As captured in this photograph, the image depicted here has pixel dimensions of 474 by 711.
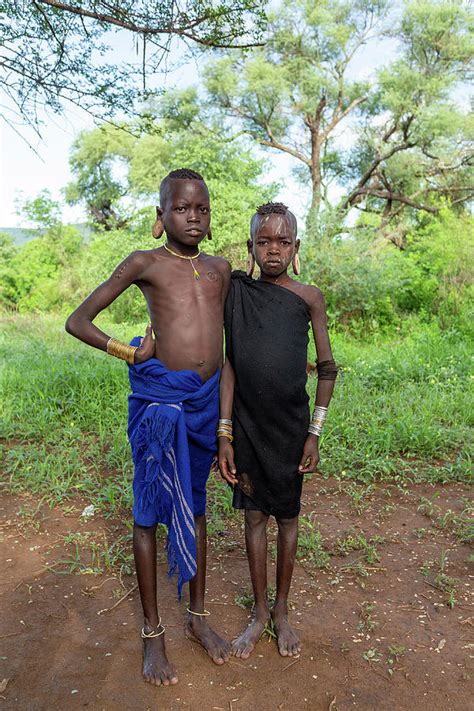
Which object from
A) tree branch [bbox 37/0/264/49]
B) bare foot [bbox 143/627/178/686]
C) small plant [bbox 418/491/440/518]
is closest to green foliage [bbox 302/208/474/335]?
tree branch [bbox 37/0/264/49]

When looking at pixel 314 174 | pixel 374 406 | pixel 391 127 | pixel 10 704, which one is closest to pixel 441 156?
pixel 391 127

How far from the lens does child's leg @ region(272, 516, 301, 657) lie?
7.30 feet

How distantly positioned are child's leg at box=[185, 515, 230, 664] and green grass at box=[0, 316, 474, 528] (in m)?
0.91

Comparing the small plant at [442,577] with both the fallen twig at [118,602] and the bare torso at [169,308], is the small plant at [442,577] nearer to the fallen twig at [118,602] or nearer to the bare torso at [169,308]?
the fallen twig at [118,602]

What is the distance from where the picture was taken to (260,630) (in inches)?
89.8

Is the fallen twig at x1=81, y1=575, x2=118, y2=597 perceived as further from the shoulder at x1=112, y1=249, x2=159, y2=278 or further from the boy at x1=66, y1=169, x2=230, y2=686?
the shoulder at x1=112, y1=249, x2=159, y2=278

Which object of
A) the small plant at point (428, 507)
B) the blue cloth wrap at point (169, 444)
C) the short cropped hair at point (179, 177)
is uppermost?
the short cropped hair at point (179, 177)

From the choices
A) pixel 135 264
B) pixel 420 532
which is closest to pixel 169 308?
pixel 135 264

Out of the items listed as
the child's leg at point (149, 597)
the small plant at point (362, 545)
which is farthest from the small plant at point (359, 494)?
the child's leg at point (149, 597)

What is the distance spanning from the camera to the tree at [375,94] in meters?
16.2

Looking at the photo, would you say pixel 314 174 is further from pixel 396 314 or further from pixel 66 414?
pixel 66 414

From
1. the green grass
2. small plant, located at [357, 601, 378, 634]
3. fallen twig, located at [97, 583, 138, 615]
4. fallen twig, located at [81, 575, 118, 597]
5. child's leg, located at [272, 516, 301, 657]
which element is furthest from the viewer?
the green grass

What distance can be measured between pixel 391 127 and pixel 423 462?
15.2 m

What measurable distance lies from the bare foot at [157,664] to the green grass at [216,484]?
1.08m
